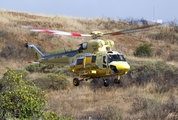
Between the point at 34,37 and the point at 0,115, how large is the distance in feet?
135

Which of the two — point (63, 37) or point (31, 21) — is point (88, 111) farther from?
point (31, 21)

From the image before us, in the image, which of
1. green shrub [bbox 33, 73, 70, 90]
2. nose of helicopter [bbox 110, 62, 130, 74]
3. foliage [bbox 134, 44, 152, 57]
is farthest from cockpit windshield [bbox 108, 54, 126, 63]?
foliage [bbox 134, 44, 152, 57]

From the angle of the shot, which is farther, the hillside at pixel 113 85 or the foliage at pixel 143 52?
the foliage at pixel 143 52

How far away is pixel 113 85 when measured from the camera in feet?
118

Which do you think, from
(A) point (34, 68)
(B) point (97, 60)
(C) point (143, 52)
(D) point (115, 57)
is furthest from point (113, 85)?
(C) point (143, 52)

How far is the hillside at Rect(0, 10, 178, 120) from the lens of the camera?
30375mm

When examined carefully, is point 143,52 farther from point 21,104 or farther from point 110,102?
point 21,104

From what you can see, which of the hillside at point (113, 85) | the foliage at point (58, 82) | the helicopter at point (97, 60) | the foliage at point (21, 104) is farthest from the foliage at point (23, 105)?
the foliage at point (58, 82)

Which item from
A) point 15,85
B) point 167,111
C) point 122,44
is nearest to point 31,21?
point 122,44

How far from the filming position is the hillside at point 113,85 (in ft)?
99.7

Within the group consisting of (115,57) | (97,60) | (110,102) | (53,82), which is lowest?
(110,102)

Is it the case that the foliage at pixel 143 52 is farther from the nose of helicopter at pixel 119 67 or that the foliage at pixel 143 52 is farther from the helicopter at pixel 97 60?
the nose of helicopter at pixel 119 67

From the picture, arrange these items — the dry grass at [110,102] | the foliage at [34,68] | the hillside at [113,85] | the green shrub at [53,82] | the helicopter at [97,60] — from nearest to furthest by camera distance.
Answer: the helicopter at [97,60]
the dry grass at [110,102]
the hillside at [113,85]
the green shrub at [53,82]
the foliage at [34,68]

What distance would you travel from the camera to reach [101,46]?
24250mm
